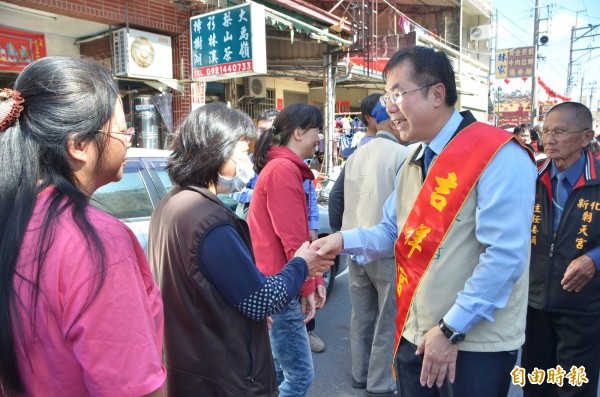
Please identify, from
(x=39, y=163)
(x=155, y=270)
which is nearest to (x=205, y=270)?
(x=155, y=270)

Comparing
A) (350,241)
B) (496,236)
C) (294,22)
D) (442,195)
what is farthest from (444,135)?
(294,22)

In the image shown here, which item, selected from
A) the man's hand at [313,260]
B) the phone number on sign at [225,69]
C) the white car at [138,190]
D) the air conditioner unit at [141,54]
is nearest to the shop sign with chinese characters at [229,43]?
the phone number on sign at [225,69]

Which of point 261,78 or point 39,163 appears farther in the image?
point 261,78

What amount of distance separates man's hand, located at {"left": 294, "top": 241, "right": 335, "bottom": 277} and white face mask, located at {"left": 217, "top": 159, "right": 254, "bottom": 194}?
38cm

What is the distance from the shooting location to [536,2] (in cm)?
2025

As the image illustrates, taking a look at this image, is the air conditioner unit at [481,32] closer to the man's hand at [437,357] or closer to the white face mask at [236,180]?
the white face mask at [236,180]

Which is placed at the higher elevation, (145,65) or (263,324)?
(145,65)

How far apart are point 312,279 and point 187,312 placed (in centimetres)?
98

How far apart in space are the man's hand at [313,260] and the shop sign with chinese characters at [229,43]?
4.35m

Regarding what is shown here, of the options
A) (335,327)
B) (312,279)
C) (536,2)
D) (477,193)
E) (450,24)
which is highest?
(536,2)

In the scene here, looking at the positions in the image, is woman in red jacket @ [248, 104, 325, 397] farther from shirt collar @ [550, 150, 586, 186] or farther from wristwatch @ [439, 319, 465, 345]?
shirt collar @ [550, 150, 586, 186]

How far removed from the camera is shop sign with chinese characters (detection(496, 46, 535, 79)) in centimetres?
1919

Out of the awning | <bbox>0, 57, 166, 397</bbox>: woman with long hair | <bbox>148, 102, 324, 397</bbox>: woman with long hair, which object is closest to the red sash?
<bbox>148, 102, 324, 397</bbox>: woman with long hair

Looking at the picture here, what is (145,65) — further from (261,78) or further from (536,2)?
(536,2)
